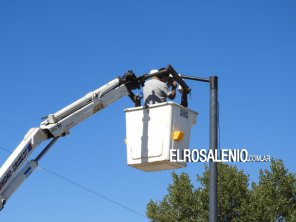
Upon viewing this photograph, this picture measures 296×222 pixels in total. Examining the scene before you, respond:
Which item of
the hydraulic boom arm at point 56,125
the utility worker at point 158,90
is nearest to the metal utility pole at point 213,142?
the utility worker at point 158,90

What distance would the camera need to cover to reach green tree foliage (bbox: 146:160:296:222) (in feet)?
126

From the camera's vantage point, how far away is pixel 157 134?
8336mm

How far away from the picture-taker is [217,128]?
8617 mm

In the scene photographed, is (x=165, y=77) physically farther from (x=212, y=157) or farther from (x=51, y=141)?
(x=51, y=141)

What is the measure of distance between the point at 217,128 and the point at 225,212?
31.3 m

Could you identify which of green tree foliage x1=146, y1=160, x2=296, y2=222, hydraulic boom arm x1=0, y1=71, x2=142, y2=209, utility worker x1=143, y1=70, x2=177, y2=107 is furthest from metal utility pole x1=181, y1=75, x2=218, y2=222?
green tree foliage x1=146, y1=160, x2=296, y2=222

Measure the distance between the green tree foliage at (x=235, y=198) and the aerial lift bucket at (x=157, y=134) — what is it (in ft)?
100

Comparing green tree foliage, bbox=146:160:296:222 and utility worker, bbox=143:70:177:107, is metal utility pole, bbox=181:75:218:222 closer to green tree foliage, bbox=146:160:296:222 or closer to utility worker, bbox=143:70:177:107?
utility worker, bbox=143:70:177:107

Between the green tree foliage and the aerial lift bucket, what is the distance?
100ft

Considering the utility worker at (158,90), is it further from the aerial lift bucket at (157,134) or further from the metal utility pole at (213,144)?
the metal utility pole at (213,144)

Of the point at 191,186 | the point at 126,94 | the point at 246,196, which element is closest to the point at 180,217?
the point at 191,186

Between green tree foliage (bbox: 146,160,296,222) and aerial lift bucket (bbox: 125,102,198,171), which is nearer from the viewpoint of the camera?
aerial lift bucket (bbox: 125,102,198,171)

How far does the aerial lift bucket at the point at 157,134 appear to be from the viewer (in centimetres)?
825

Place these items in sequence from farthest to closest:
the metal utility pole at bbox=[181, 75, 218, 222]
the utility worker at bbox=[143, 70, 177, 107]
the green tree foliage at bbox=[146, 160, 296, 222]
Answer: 1. the green tree foliage at bbox=[146, 160, 296, 222]
2. the utility worker at bbox=[143, 70, 177, 107]
3. the metal utility pole at bbox=[181, 75, 218, 222]
